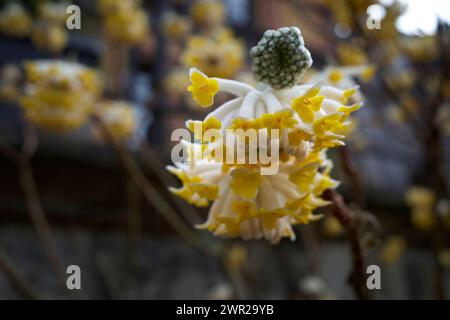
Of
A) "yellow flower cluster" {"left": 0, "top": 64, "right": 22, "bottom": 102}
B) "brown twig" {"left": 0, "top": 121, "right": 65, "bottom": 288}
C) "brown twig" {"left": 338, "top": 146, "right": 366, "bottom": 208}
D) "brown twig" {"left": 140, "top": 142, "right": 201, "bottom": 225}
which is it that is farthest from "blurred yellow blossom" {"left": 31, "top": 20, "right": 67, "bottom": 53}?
"brown twig" {"left": 338, "top": 146, "right": 366, "bottom": 208}

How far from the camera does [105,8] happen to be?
1.22 m

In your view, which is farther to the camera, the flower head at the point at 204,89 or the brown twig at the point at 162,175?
the brown twig at the point at 162,175

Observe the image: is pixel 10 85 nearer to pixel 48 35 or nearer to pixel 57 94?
pixel 48 35

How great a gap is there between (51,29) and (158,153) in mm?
580

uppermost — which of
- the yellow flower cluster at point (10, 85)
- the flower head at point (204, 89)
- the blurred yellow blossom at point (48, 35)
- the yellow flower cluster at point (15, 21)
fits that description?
the yellow flower cluster at point (15, 21)

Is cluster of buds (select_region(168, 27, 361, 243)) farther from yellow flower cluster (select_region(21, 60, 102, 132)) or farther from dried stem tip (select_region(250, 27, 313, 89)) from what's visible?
yellow flower cluster (select_region(21, 60, 102, 132))

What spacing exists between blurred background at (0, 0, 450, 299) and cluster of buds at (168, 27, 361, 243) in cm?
16

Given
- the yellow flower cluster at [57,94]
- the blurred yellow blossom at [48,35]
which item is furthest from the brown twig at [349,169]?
the blurred yellow blossom at [48,35]

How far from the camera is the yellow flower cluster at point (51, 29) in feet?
3.62

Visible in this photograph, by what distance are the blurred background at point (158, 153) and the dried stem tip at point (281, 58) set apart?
18 cm

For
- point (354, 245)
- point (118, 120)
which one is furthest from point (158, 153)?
point (354, 245)

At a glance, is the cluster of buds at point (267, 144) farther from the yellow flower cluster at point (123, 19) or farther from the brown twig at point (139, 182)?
the yellow flower cluster at point (123, 19)

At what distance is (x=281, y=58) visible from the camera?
14.2 inches

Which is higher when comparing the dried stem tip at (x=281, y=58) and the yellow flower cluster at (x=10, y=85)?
the yellow flower cluster at (x=10, y=85)
